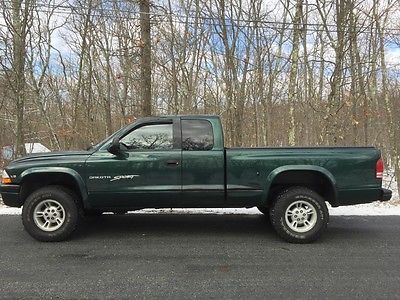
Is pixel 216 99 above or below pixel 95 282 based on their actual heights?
above

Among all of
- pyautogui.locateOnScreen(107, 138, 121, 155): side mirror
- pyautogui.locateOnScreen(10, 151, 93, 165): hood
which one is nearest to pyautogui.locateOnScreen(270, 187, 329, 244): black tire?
pyautogui.locateOnScreen(107, 138, 121, 155): side mirror

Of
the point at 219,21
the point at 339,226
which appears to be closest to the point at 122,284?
the point at 339,226

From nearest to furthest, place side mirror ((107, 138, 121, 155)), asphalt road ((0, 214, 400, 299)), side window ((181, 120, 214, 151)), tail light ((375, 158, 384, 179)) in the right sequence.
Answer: asphalt road ((0, 214, 400, 299)), side mirror ((107, 138, 121, 155)), tail light ((375, 158, 384, 179)), side window ((181, 120, 214, 151))

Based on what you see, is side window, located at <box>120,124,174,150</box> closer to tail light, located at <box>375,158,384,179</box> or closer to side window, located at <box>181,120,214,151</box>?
side window, located at <box>181,120,214,151</box>

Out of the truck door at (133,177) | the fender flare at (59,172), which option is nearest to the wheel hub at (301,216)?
the truck door at (133,177)

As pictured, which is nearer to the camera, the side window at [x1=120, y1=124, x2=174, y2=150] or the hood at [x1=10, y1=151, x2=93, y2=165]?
the hood at [x1=10, y1=151, x2=93, y2=165]

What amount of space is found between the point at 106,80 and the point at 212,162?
72.3 ft

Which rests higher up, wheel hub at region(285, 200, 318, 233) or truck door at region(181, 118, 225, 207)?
truck door at region(181, 118, 225, 207)

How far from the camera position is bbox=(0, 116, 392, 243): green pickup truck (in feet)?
18.7

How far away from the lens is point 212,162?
5750 mm

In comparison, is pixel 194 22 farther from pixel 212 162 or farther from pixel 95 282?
pixel 95 282

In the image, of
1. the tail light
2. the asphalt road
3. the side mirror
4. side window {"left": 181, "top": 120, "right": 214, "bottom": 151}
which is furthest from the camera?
side window {"left": 181, "top": 120, "right": 214, "bottom": 151}

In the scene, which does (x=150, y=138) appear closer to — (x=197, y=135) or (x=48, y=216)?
(x=197, y=135)

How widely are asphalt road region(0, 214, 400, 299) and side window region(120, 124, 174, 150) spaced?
1387 mm
